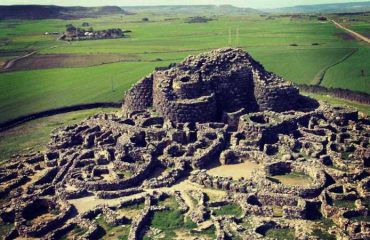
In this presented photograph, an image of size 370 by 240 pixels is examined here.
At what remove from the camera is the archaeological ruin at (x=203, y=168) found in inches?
1340

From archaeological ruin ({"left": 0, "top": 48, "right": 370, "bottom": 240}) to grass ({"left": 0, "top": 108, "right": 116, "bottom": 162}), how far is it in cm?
312

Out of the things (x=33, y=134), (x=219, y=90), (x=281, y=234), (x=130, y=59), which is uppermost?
(x=219, y=90)

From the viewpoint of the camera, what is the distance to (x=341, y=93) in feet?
247

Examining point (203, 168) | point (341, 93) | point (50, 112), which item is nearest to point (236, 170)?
point (203, 168)

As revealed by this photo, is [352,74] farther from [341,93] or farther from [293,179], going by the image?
[293,179]

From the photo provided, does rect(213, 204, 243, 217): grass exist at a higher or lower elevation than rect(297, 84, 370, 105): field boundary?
lower

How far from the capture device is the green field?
8169 cm

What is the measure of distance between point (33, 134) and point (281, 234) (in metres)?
40.7

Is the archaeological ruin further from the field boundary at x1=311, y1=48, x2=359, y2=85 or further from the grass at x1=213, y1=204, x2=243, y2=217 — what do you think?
the field boundary at x1=311, y1=48, x2=359, y2=85

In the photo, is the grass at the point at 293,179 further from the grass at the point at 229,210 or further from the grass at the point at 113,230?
the grass at the point at 113,230

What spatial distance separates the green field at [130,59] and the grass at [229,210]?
42659mm

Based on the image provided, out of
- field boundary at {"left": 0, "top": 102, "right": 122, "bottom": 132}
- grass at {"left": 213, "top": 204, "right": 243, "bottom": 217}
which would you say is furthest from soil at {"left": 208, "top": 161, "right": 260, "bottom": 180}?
field boundary at {"left": 0, "top": 102, "right": 122, "bottom": 132}

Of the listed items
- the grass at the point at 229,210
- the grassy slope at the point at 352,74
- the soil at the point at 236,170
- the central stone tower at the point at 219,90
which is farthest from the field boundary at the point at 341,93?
the grass at the point at 229,210

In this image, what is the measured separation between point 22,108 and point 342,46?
9267cm
